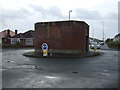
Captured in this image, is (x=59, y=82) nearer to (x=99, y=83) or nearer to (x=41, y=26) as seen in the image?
(x=99, y=83)

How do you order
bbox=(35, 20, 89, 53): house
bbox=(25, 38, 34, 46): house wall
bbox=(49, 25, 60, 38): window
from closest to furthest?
bbox=(35, 20, 89, 53): house < bbox=(49, 25, 60, 38): window < bbox=(25, 38, 34, 46): house wall

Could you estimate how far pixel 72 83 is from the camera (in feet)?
20.7

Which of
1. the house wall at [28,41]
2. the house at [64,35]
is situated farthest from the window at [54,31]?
the house wall at [28,41]

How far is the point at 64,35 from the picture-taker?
66.2 ft

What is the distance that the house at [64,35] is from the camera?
1995cm

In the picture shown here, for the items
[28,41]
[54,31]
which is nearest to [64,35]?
[54,31]

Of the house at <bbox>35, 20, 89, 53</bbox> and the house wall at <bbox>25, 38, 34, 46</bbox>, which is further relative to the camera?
the house wall at <bbox>25, 38, 34, 46</bbox>

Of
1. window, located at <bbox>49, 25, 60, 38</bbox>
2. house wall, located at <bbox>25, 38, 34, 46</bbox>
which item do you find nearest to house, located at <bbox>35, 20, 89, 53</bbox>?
window, located at <bbox>49, 25, 60, 38</bbox>

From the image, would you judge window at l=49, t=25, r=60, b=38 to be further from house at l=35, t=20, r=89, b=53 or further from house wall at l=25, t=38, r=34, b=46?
house wall at l=25, t=38, r=34, b=46

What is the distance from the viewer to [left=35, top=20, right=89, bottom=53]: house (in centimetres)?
1995

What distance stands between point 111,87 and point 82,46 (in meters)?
14.8

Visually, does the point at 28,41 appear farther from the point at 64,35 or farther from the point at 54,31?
the point at 64,35

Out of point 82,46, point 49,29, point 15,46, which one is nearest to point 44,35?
point 49,29

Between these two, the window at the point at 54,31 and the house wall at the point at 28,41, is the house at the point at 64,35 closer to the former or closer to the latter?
the window at the point at 54,31
